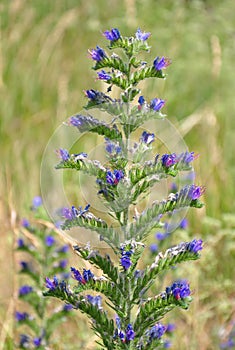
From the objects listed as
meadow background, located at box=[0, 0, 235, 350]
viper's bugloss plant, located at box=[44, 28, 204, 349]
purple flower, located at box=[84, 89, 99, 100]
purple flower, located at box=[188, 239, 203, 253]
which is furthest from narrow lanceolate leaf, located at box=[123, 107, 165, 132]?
meadow background, located at box=[0, 0, 235, 350]

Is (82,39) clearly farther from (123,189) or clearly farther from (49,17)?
(123,189)

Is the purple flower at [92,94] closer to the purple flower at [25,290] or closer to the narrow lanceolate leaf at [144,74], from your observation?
the narrow lanceolate leaf at [144,74]

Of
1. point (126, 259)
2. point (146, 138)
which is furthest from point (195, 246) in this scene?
point (146, 138)

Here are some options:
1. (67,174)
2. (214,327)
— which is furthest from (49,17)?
(214,327)

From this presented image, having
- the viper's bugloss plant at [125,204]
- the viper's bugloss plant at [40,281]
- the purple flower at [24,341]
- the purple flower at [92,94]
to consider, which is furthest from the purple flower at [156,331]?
the purple flower at [24,341]

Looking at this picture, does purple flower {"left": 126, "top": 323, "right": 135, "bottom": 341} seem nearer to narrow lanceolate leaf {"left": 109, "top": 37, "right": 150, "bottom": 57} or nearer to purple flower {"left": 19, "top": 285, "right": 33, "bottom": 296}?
narrow lanceolate leaf {"left": 109, "top": 37, "right": 150, "bottom": 57}
